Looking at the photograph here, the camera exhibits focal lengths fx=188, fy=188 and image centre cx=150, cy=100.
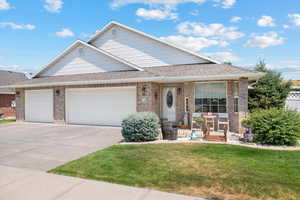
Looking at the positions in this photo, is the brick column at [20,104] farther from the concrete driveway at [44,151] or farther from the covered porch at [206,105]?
the covered porch at [206,105]

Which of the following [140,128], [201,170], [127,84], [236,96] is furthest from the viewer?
[127,84]

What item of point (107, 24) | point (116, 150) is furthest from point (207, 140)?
point (107, 24)

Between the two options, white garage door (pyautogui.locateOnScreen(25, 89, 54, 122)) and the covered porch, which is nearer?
the covered porch

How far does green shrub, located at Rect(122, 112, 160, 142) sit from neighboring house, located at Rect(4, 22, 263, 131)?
2912 millimetres

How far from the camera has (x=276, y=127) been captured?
23.0 feet

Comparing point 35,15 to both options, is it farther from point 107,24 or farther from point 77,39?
point 107,24

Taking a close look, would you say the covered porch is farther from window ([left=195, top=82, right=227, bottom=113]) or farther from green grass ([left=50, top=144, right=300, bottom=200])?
green grass ([left=50, top=144, right=300, bottom=200])

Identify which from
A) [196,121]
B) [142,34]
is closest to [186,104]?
[196,121]

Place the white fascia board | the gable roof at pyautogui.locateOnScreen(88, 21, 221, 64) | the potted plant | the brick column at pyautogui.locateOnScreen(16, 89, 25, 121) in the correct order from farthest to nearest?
the brick column at pyautogui.locateOnScreen(16, 89, 25, 121), the gable roof at pyautogui.locateOnScreen(88, 21, 221, 64), the white fascia board, the potted plant

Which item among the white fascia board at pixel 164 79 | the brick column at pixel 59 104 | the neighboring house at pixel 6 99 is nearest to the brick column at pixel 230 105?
the white fascia board at pixel 164 79

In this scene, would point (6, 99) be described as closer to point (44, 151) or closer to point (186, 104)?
point (44, 151)

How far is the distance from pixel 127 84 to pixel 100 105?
2606 millimetres

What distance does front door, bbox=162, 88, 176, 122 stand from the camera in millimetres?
11617

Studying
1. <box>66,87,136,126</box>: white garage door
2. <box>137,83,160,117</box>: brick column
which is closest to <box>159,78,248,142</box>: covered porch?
<box>137,83,160,117</box>: brick column
